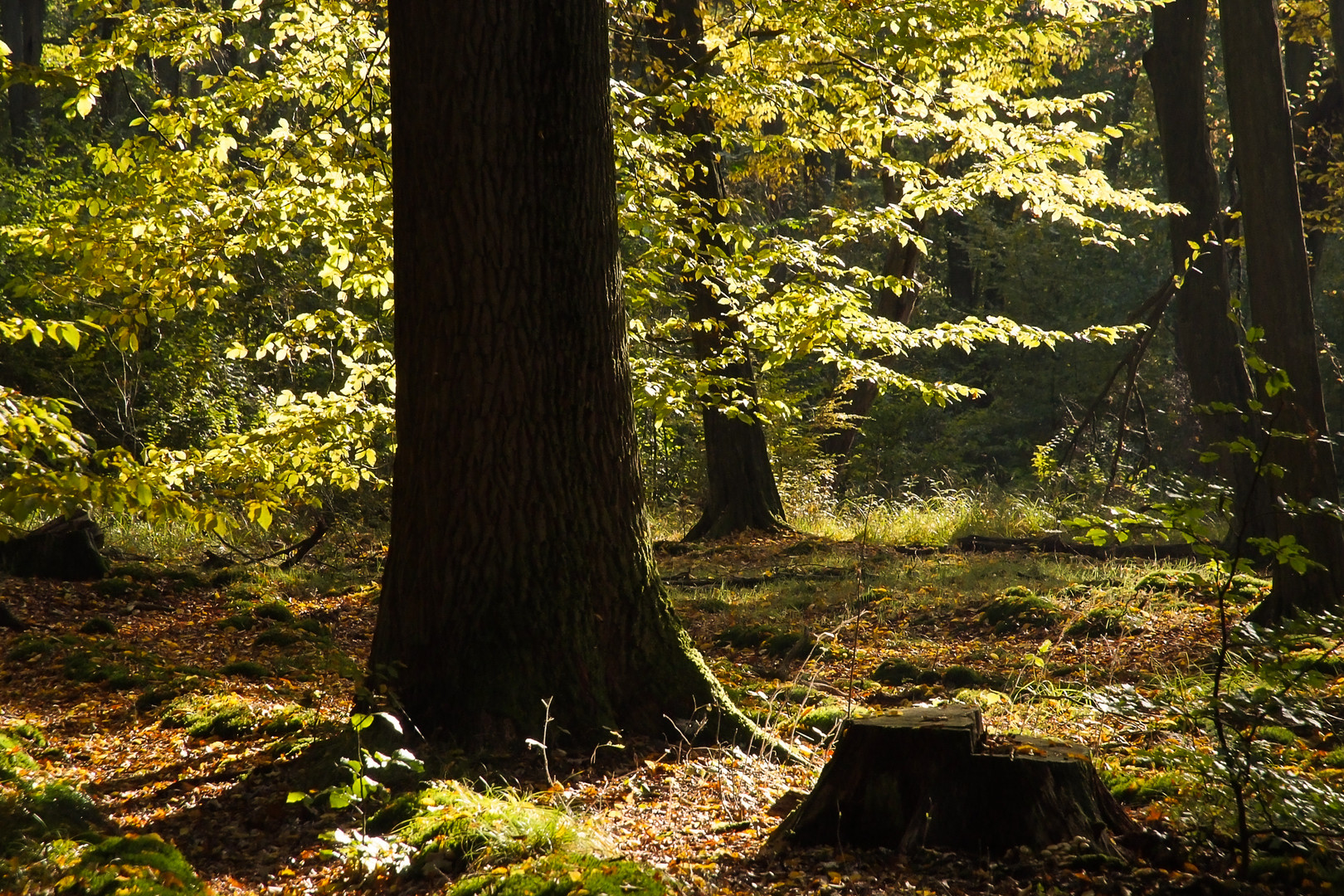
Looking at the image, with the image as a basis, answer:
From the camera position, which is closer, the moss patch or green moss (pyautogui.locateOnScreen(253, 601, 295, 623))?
the moss patch

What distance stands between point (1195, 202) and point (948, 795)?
8.29m

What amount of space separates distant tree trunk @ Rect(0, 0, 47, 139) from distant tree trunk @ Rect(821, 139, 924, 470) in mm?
18633

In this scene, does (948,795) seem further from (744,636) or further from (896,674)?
(744,636)

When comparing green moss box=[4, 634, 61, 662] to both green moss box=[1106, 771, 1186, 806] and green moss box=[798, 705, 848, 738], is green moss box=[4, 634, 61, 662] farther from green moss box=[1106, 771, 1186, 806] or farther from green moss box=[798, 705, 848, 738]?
green moss box=[1106, 771, 1186, 806]

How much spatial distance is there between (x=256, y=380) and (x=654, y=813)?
12.5 m

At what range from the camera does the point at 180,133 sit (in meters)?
6.48

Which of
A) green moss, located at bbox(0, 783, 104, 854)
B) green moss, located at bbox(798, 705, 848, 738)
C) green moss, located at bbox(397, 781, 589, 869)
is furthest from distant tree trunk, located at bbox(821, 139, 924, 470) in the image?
green moss, located at bbox(0, 783, 104, 854)

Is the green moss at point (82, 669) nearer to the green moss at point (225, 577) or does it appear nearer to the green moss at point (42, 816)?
the green moss at point (42, 816)

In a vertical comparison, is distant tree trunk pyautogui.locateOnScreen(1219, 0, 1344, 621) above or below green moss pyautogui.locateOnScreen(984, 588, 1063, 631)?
above

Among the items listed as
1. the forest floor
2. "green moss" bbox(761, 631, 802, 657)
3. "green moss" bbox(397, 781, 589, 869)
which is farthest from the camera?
"green moss" bbox(761, 631, 802, 657)

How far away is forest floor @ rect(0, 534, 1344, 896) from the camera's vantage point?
2.82 metres

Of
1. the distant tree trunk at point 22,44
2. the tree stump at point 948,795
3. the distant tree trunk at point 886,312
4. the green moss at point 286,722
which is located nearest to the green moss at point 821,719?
the tree stump at point 948,795

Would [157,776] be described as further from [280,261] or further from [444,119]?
[280,261]

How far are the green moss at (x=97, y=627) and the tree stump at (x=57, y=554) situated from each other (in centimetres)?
149
